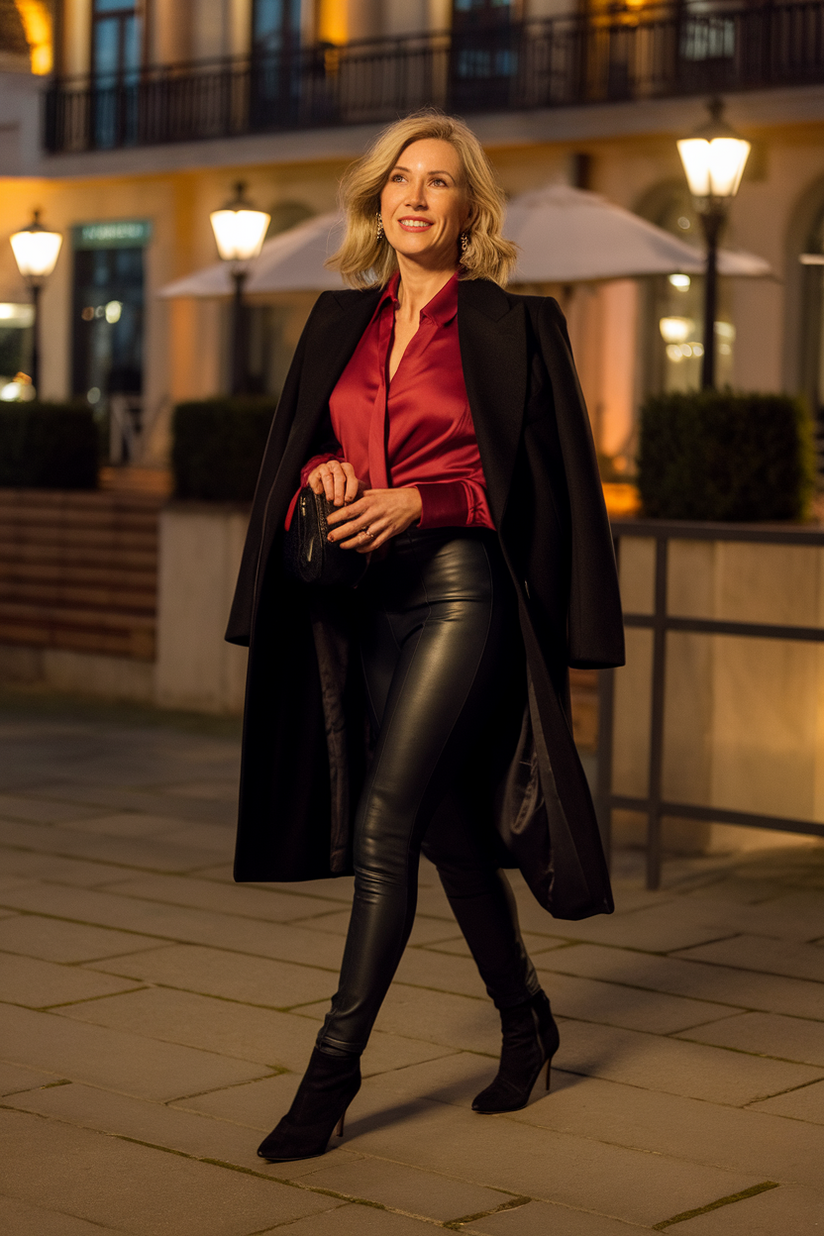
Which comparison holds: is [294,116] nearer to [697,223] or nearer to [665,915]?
[697,223]

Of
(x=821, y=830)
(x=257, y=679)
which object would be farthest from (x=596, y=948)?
(x=257, y=679)

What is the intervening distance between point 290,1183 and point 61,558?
31.2 feet

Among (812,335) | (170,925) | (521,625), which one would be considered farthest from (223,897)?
(812,335)

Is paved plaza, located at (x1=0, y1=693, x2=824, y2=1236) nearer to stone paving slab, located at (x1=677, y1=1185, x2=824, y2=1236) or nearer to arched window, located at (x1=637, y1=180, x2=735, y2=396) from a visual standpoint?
stone paving slab, located at (x1=677, y1=1185, x2=824, y2=1236)

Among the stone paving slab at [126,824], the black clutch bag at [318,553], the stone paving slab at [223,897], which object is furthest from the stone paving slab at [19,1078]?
the stone paving slab at [126,824]

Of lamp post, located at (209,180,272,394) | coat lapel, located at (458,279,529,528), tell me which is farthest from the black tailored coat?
lamp post, located at (209,180,272,394)

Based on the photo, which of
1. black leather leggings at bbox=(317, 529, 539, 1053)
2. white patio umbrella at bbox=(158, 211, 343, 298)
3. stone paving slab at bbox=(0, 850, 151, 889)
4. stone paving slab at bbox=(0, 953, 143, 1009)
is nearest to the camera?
black leather leggings at bbox=(317, 529, 539, 1053)

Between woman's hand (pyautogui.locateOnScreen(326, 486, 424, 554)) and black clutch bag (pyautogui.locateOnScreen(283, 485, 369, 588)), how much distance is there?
28mm

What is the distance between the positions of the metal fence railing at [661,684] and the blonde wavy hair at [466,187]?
8.56 feet

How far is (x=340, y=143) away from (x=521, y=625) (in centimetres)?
2561

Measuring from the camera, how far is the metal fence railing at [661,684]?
6.62 m

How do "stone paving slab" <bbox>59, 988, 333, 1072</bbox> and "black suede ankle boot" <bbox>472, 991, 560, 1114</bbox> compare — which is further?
"stone paving slab" <bbox>59, 988, 333, 1072</bbox>

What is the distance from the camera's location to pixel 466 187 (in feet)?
13.5

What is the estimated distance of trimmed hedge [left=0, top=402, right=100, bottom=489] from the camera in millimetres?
14516
